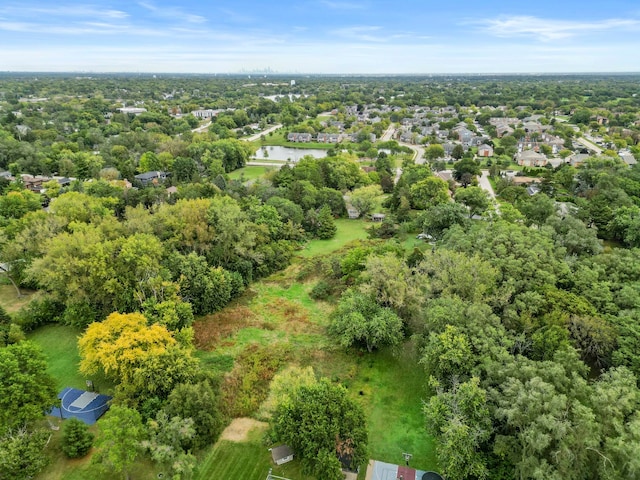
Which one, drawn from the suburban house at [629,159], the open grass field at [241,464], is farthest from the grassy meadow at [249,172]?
the suburban house at [629,159]

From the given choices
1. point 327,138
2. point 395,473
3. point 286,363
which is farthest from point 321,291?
point 327,138

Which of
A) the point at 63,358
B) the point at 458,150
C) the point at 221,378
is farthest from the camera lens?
the point at 458,150

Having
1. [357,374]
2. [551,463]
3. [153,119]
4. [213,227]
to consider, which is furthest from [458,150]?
[153,119]

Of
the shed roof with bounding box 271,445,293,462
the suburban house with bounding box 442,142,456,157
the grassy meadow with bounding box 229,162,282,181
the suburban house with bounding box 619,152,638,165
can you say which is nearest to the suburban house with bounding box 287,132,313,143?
the grassy meadow with bounding box 229,162,282,181

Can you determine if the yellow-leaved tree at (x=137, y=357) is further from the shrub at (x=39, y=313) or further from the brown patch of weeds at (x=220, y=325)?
the shrub at (x=39, y=313)

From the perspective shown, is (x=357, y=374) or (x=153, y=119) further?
(x=153, y=119)

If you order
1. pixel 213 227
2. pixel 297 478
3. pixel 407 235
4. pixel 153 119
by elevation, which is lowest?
pixel 297 478

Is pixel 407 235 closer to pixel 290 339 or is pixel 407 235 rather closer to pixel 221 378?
pixel 290 339
